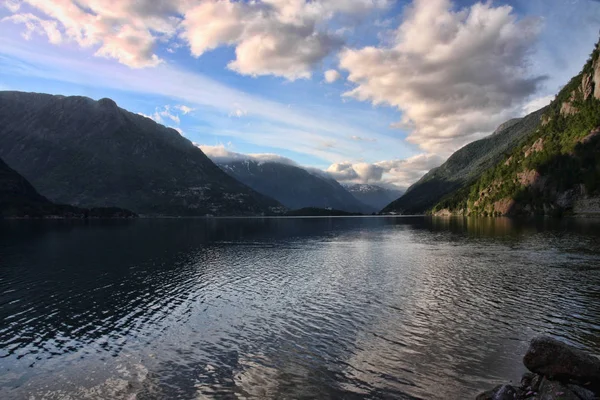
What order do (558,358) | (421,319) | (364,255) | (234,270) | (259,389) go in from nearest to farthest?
(558,358), (259,389), (421,319), (234,270), (364,255)

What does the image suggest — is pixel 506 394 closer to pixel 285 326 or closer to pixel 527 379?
pixel 527 379

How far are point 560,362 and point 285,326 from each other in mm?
24222

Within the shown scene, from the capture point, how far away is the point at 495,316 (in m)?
40.0

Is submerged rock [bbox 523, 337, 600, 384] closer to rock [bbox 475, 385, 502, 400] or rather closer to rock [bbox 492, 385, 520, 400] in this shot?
rock [bbox 492, 385, 520, 400]

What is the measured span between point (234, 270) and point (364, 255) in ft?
123

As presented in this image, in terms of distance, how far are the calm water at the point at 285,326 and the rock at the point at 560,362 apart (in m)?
3.15

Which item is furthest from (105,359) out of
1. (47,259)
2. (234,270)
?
(47,259)

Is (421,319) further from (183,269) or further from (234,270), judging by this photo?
(183,269)

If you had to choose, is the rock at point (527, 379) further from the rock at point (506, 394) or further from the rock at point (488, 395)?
the rock at point (488, 395)

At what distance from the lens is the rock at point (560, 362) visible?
2186cm

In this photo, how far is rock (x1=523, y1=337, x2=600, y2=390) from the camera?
21.9m

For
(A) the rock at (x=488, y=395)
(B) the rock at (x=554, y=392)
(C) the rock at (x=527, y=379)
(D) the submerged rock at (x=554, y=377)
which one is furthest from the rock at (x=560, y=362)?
(A) the rock at (x=488, y=395)

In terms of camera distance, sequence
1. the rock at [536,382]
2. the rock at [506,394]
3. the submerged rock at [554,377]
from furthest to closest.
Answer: the rock at [536,382]
the rock at [506,394]
the submerged rock at [554,377]

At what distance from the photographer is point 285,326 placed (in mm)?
38750
